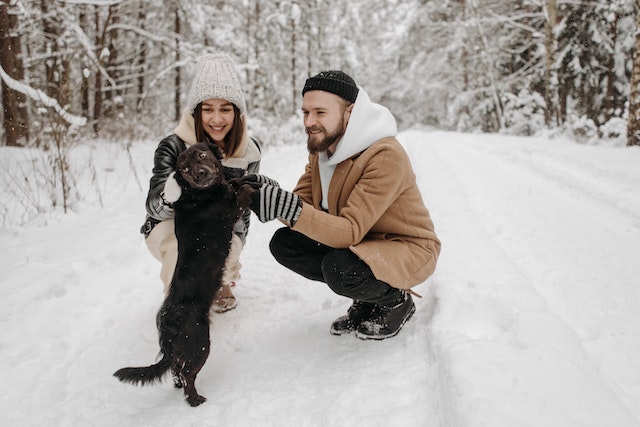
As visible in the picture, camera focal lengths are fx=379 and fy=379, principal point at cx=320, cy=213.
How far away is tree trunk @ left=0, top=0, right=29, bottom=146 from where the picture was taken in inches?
255

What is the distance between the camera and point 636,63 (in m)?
7.91

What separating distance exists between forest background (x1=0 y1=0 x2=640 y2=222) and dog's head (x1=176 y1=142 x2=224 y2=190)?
11.6ft

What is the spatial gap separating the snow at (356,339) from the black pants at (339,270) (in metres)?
0.31

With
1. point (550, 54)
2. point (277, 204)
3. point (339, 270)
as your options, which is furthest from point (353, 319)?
point (550, 54)

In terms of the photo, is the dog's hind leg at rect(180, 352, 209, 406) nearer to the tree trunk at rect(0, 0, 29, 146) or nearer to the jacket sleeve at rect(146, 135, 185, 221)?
the jacket sleeve at rect(146, 135, 185, 221)

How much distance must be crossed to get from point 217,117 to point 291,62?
1944 centimetres

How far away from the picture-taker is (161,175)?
8.69 feet

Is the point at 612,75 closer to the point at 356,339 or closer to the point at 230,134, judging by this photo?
the point at 230,134

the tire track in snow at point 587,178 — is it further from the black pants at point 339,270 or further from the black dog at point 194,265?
the black dog at point 194,265

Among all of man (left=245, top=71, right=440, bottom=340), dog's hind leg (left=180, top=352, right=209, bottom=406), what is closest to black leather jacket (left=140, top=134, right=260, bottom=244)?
man (left=245, top=71, right=440, bottom=340)

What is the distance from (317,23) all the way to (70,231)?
1991 cm

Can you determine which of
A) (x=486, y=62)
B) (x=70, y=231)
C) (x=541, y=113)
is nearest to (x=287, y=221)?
(x=70, y=231)

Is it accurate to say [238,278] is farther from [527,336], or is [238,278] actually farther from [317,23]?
[317,23]

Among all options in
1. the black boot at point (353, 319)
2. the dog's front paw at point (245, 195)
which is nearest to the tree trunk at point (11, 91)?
the dog's front paw at point (245, 195)
